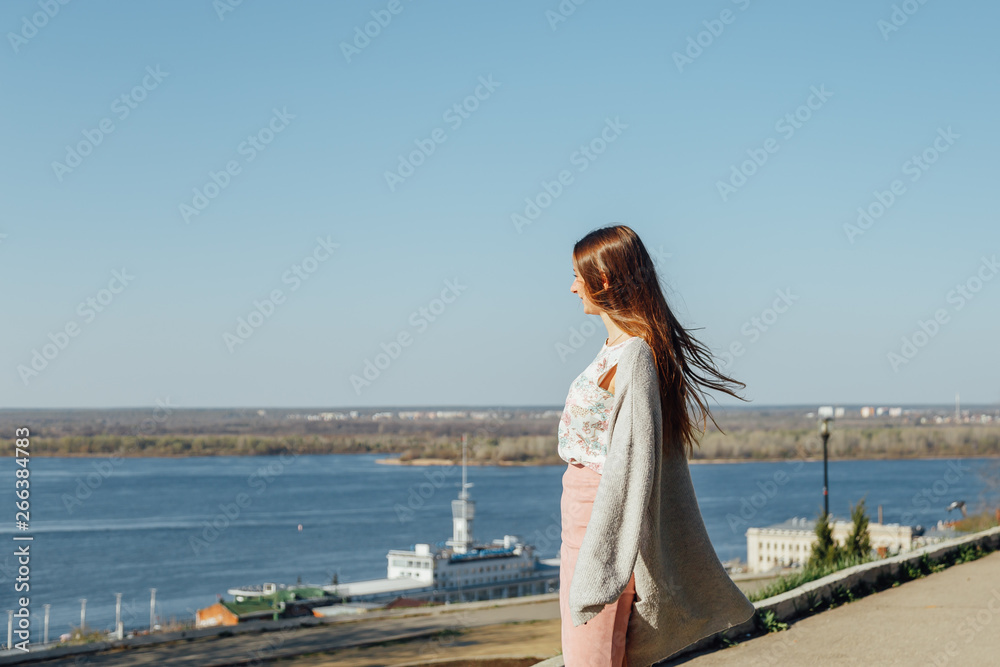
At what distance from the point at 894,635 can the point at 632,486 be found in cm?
339

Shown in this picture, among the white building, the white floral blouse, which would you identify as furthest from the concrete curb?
the white building

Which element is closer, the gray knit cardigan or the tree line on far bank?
the gray knit cardigan

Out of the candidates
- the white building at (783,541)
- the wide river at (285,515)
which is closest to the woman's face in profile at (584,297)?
the wide river at (285,515)

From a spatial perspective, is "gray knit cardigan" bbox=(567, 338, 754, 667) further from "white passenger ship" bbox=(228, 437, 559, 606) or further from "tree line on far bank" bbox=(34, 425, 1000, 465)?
"tree line on far bank" bbox=(34, 425, 1000, 465)

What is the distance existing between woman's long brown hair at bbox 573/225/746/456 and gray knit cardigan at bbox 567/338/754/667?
56 millimetres

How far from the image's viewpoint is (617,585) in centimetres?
173

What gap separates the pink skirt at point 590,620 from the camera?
Result: 1809 mm

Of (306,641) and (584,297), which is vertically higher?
(584,297)

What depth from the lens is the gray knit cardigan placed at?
174 centimetres

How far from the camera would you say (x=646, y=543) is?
5.81ft

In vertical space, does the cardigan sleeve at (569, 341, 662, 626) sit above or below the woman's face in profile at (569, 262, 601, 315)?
below

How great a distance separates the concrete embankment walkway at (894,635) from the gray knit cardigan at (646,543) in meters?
2.36

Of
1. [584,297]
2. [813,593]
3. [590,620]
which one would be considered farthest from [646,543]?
[813,593]

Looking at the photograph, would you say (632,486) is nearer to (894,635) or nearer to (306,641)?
(894,635)
